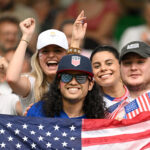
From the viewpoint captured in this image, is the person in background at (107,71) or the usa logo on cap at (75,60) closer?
the usa logo on cap at (75,60)

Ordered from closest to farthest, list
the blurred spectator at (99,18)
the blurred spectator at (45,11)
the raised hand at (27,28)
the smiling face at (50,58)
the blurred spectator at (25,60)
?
the raised hand at (27,28), the smiling face at (50,58), the blurred spectator at (25,60), the blurred spectator at (99,18), the blurred spectator at (45,11)

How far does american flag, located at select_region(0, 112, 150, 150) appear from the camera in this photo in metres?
5.00

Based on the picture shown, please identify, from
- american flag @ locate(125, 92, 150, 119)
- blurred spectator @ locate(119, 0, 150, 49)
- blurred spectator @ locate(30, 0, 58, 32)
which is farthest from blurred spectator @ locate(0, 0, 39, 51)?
american flag @ locate(125, 92, 150, 119)

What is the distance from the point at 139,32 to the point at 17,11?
91.1 inches

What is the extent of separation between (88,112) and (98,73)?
76 centimetres

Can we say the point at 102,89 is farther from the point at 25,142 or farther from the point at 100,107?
the point at 25,142

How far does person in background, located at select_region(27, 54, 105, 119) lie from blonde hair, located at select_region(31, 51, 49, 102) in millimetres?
253

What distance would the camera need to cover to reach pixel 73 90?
5.15m

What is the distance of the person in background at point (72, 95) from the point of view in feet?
16.8

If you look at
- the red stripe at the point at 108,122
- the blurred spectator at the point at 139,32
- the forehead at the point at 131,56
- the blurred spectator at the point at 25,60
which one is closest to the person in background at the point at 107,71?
the forehead at the point at 131,56

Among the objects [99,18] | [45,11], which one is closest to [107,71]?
[99,18]

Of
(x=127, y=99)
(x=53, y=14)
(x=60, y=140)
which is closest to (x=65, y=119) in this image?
(x=60, y=140)

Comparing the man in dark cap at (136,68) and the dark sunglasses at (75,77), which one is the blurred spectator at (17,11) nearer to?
the man in dark cap at (136,68)

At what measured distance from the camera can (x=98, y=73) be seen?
5.93 metres
